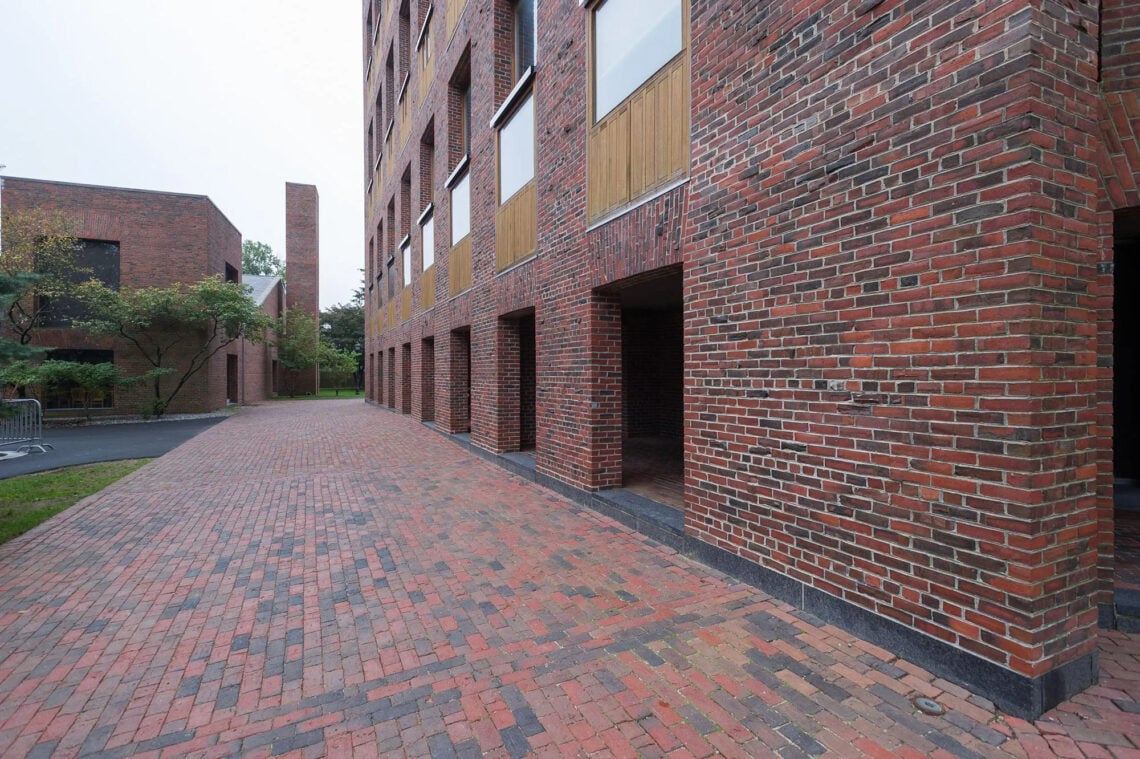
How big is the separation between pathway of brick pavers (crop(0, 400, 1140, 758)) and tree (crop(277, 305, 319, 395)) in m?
29.7

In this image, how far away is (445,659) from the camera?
280 centimetres

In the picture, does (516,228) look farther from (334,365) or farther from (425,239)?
(334,365)

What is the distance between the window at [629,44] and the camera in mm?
4602

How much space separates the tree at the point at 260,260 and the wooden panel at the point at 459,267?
5931 centimetres

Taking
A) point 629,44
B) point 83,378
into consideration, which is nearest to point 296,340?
point 83,378

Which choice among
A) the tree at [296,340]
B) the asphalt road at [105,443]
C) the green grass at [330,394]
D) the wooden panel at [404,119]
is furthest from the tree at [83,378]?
the green grass at [330,394]

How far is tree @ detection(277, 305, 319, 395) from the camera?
3206 cm

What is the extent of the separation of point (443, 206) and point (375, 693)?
10727 mm

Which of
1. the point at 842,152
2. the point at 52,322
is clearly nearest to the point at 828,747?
the point at 842,152

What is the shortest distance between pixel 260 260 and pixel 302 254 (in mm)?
34010

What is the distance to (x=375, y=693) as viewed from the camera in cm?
252

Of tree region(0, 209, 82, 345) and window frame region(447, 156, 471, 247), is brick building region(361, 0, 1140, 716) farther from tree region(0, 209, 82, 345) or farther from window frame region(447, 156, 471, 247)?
tree region(0, 209, 82, 345)

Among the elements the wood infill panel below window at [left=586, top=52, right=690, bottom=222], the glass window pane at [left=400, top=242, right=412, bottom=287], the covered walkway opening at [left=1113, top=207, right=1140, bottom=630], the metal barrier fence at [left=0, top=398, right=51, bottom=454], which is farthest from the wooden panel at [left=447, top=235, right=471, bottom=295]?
the covered walkway opening at [left=1113, top=207, right=1140, bottom=630]

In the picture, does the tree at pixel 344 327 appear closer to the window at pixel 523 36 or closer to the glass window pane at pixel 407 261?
the glass window pane at pixel 407 261
